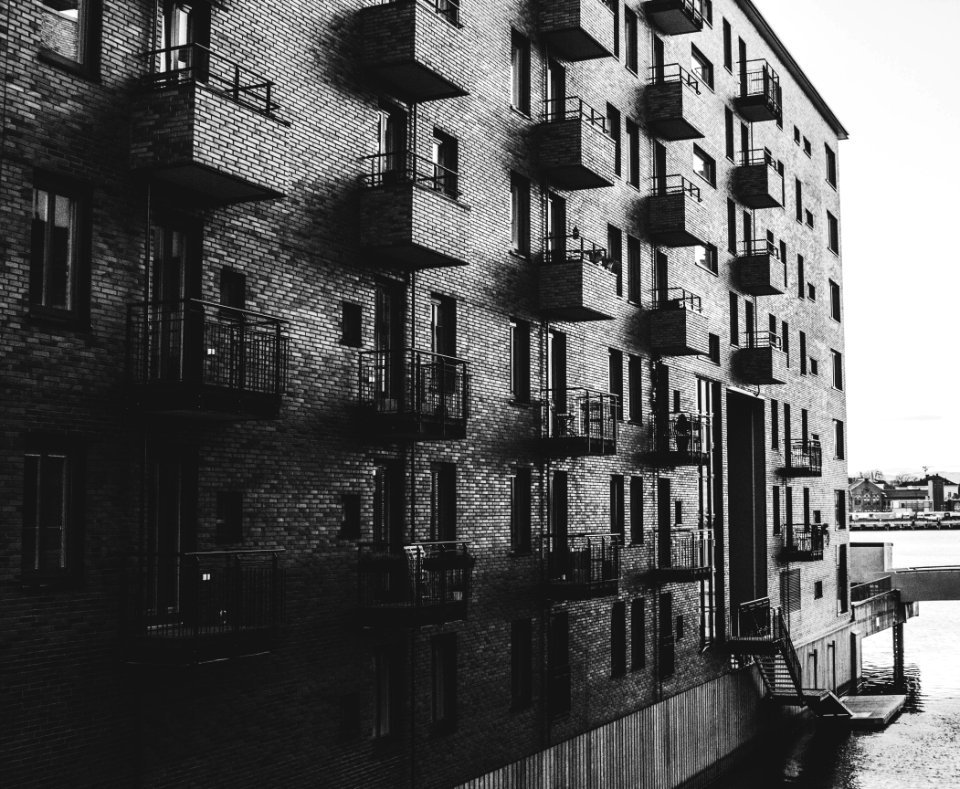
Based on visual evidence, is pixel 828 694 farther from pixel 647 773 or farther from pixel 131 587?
pixel 131 587

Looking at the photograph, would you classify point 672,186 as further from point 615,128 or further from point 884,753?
point 884,753

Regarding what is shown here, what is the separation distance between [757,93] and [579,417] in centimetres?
1841

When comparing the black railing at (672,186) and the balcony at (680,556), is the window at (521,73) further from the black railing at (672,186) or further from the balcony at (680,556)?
the balcony at (680,556)

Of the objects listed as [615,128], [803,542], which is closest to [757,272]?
[615,128]

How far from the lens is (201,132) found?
14.2 meters

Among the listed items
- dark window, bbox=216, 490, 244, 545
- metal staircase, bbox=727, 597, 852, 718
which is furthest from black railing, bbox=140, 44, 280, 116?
metal staircase, bbox=727, 597, 852, 718

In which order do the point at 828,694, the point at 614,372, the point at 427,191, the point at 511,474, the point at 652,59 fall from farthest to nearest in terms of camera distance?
the point at 828,694 → the point at 652,59 → the point at 614,372 → the point at 511,474 → the point at 427,191

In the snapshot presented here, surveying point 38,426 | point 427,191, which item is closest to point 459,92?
point 427,191

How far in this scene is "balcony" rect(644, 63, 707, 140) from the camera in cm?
3048

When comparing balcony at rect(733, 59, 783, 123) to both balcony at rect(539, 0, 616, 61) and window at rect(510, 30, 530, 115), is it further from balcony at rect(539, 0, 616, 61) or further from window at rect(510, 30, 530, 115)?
window at rect(510, 30, 530, 115)

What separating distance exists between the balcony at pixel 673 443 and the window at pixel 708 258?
5.97 meters

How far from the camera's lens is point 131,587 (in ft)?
46.5

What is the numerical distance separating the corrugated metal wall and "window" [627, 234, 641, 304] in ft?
34.6

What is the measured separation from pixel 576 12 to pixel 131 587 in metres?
16.7
